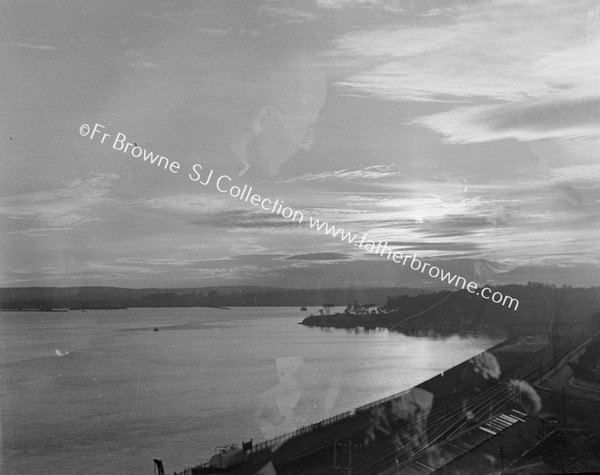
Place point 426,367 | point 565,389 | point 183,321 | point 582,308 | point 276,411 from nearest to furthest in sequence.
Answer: point 565,389 < point 582,308 < point 276,411 < point 426,367 < point 183,321

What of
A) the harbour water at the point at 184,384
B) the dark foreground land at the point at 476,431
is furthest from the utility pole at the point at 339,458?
the harbour water at the point at 184,384

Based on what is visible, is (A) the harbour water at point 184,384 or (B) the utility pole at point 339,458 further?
(A) the harbour water at point 184,384

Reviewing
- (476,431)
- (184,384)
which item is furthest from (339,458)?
(184,384)

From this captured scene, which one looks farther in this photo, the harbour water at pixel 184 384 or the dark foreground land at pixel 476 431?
the harbour water at pixel 184 384

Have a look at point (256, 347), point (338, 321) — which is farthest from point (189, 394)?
point (338, 321)

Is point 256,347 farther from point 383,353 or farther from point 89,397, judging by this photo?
point 89,397

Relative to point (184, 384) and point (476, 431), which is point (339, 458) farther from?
point (184, 384)

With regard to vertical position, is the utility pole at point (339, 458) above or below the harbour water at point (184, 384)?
above

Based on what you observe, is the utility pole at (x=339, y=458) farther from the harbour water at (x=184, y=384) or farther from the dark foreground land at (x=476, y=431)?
the harbour water at (x=184, y=384)

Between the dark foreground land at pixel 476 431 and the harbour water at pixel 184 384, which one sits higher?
the dark foreground land at pixel 476 431
